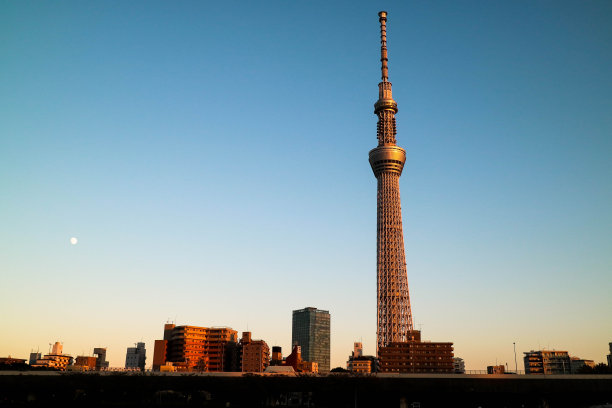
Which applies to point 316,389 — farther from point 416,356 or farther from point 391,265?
point 416,356

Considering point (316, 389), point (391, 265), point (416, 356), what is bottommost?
point (316, 389)

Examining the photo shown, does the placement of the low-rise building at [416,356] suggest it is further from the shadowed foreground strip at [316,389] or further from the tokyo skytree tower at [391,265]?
the shadowed foreground strip at [316,389]

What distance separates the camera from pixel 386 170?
644 ft

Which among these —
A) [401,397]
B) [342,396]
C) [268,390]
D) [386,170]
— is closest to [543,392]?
[401,397]

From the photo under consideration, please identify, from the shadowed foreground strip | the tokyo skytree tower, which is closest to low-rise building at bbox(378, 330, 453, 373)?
the tokyo skytree tower

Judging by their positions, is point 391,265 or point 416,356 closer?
point 391,265

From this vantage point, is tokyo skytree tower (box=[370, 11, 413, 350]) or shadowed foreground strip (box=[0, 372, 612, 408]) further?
tokyo skytree tower (box=[370, 11, 413, 350])

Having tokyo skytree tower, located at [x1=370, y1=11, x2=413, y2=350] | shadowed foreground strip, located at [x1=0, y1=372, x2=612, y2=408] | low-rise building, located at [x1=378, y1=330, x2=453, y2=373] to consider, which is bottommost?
shadowed foreground strip, located at [x1=0, y1=372, x2=612, y2=408]

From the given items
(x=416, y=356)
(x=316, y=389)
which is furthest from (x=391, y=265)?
(x=316, y=389)

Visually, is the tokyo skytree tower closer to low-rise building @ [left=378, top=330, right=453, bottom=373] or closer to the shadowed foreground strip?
low-rise building @ [left=378, top=330, right=453, bottom=373]

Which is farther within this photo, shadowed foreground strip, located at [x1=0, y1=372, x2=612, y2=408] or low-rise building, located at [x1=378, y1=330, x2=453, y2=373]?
low-rise building, located at [x1=378, y1=330, x2=453, y2=373]

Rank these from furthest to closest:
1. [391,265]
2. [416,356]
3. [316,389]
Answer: [416,356] < [391,265] < [316,389]

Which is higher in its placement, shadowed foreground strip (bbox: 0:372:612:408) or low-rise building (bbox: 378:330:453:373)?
low-rise building (bbox: 378:330:453:373)

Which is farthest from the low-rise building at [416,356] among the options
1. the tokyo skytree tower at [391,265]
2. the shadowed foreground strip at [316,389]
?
the shadowed foreground strip at [316,389]
